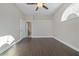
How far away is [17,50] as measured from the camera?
6.00ft

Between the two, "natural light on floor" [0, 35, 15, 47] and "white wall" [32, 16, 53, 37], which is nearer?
"natural light on floor" [0, 35, 15, 47]

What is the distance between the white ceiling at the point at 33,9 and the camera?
180cm

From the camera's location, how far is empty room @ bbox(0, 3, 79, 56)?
5.86 feet

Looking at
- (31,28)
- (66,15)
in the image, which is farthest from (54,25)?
(31,28)

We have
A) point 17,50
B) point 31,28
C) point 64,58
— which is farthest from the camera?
point 31,28

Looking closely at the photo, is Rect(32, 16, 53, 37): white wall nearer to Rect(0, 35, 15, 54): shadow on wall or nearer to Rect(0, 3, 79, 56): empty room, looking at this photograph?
Rect(0, 3, 79, 56): empty room

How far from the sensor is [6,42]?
6.03 feet

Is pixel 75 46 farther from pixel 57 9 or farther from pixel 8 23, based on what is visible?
pixel 8 23

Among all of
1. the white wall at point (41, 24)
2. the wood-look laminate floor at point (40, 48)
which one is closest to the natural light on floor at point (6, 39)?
the wood-look laminate floor at point (40, 48)

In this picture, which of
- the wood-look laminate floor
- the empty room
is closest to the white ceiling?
the empty room

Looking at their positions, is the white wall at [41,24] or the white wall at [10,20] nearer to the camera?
the white wall at [10,20]

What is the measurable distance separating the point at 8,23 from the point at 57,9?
2.51 feet

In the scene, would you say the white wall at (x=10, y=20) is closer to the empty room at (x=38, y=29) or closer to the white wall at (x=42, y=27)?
the empty room at (x=38, y=29)

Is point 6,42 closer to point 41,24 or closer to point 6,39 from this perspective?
point 6,39
